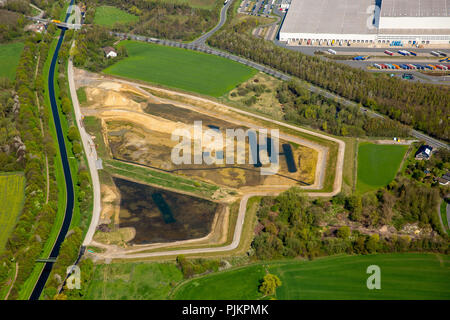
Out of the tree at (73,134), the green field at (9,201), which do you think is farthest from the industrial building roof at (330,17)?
the green field at (9,201)

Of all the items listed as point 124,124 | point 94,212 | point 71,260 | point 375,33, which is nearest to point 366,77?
point 375,33

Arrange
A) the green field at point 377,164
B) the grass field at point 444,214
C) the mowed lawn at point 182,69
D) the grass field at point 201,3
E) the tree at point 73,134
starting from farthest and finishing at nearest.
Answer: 1. the grass field at point 201,3
2. the mowed lawn at point 182,69
3. the tree at point 73,134
4. the green field at point 377,164
5. the grass field at point 444,214

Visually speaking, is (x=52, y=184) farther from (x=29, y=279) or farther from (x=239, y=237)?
(x=239, y=237)

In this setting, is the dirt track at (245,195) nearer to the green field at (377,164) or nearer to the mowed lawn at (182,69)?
the green field at (377,164)

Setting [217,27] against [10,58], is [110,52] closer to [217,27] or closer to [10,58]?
[10,58]

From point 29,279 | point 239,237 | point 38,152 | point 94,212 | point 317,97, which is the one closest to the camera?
point 29,279

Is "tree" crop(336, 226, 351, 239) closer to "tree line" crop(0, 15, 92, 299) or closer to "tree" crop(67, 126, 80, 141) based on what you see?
"tree line" crop(0, 15, 92, 299)

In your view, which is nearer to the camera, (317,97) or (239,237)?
(239,237)
